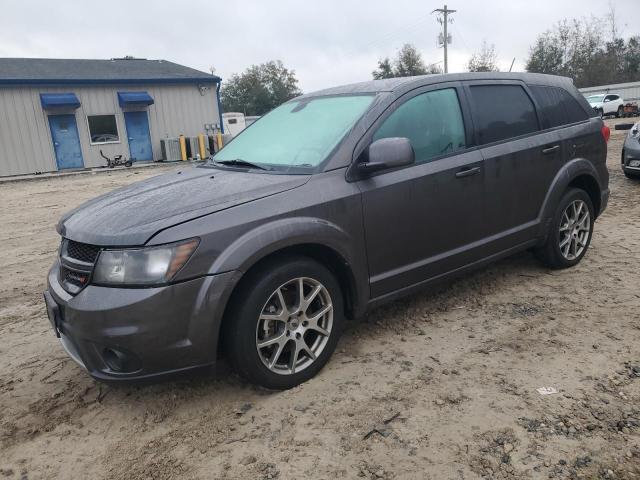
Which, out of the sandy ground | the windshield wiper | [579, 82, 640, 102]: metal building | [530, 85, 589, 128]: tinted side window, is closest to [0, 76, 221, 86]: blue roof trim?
the sandy ground

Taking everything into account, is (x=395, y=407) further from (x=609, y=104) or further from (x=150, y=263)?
(x=609, y=104)

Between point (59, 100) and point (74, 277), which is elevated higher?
point (59, 100)

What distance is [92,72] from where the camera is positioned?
22.4 m

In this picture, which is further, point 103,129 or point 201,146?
point 201,146

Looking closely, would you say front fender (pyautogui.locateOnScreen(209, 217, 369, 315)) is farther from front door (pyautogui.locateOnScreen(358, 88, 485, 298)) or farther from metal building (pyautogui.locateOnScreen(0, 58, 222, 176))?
metal building (pyautogui.locateOnScreen(0, 58, 222, 176))

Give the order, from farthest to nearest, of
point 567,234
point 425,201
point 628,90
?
point 628,90, point 567,234, point 425,201

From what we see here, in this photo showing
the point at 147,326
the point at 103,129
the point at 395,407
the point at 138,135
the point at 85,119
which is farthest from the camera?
the point at 138,135

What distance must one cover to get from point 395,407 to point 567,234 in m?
2.84

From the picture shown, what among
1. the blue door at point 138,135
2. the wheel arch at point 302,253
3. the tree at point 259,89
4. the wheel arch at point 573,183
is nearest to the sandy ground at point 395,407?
the wheel arch at point 302,253

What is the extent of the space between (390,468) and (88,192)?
12.8 metres

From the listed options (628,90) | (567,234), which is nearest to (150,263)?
(567,234)

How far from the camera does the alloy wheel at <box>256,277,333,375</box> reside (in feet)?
9.50

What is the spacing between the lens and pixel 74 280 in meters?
2.83

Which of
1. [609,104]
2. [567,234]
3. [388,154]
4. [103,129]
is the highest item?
[103,129]
